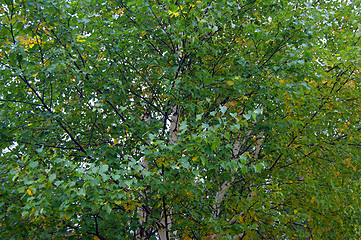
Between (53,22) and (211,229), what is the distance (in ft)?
14.9

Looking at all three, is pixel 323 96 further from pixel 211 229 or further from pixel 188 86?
pixel 211 229

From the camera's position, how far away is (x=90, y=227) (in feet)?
14.6

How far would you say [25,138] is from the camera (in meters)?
4.40

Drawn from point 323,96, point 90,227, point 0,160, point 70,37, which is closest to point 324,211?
point 323,96

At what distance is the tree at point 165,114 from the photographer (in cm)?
379

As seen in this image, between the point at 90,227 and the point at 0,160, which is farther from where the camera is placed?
the point at 0,160

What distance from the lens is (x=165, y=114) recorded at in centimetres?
535

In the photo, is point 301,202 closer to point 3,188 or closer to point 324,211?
point 324,211

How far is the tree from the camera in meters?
3.79

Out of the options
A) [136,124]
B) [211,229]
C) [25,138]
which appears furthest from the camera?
[211,229]

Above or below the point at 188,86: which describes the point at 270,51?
above

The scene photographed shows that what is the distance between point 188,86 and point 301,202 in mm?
3848

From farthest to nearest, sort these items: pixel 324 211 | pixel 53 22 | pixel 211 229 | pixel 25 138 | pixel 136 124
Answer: pixel 324 211 → pixel 211 229 → pixel 136 124 → pixel 25 138 → pixel 53 22

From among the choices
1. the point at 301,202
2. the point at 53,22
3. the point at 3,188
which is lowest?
the point at 3,188
